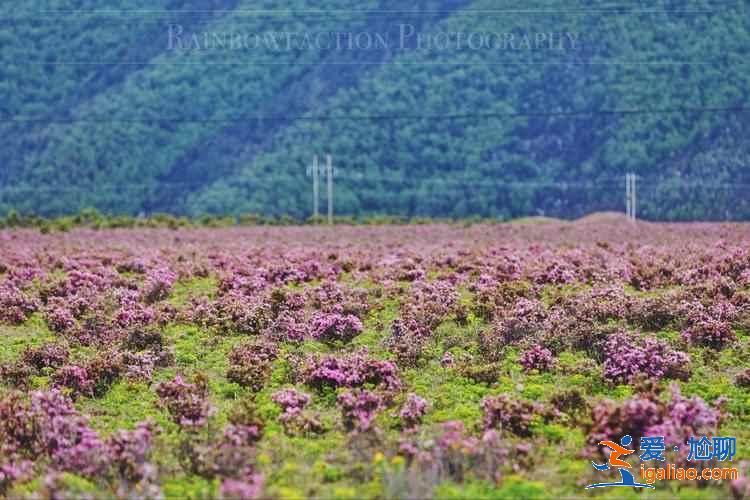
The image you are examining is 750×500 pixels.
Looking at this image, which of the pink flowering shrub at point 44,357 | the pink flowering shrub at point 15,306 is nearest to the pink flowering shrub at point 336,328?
the pink flowering shrub at point 44,357

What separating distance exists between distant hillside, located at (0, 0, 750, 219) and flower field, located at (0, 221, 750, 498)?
61.5 m

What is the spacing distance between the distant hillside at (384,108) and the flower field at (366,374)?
61.5 metres

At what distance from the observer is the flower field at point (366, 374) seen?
36.6ft

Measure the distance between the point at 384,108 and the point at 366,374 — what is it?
79.5 m

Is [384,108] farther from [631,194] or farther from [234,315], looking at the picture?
[234,315]

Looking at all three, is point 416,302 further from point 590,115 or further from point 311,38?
point 311,38

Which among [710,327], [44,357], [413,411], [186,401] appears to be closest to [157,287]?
[44,357]

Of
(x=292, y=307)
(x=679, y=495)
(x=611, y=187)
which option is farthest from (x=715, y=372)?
(x=611, y=187)

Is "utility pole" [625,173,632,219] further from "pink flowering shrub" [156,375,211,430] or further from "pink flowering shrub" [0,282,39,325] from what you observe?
"pink flowering shrub" [156,375,211,430]

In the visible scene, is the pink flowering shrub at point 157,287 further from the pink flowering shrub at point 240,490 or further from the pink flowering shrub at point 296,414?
the pink flowering shrub at point 240,490

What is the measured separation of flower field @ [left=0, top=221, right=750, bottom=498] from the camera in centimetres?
1116

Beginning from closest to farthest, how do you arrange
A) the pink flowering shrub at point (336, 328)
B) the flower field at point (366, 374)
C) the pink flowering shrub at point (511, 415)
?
the flower field at point (366, 374) → the pink flowering shrub at point (511, 415) → the pink flowering shrub at point (336, 328)

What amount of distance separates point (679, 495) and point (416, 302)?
9173 millimetres

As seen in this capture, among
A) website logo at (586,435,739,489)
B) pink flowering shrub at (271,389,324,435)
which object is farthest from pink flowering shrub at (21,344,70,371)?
website logo at (586,435,739,489)
